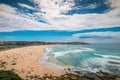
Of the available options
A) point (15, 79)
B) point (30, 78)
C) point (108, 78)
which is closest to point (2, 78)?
point (15, 79)

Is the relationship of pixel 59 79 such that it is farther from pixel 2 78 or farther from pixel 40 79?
pixel 2 78

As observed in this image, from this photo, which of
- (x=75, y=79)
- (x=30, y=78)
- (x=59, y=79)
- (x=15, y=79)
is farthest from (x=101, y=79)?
(x=15, y=79)

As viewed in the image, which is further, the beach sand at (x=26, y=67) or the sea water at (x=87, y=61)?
the sea water at (x=87, y=61)

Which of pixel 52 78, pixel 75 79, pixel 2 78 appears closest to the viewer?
pixel 2 78

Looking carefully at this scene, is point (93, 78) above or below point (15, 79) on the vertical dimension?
below

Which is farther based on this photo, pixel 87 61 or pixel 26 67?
pixel 87 61

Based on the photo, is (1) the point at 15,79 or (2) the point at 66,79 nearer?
(1) the point at 15,79

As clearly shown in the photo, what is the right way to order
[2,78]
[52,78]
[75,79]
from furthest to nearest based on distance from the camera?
[52,78]
[75,79]
[2,78]

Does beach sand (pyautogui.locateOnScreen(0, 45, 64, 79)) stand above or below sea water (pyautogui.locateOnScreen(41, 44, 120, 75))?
above

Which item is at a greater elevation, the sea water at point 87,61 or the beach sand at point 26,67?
the beach sand at point 26,67

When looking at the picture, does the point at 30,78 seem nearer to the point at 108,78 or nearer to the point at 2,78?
the point at 2,78

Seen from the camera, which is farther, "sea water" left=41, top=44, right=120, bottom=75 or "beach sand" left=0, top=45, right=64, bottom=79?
"sea water" left=41, top=44, right=120, bottom=75
